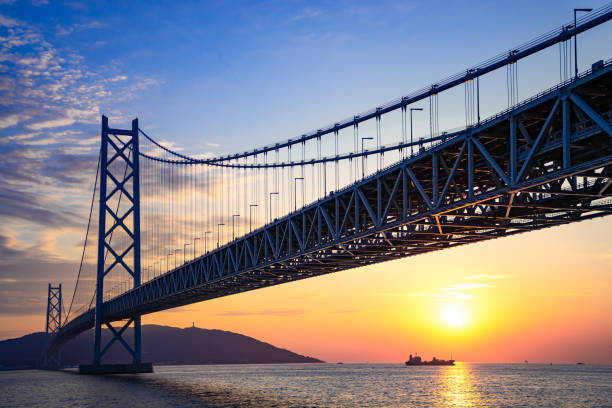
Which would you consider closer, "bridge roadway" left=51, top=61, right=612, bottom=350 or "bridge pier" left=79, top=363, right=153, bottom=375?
"bridge roadway" left=51, top=61, right=612, bottom=350

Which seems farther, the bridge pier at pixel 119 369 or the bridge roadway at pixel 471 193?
the bridge pier at pixel 119 369

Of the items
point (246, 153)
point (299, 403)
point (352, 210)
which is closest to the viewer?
point (352, 210)

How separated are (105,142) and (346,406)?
5589cm

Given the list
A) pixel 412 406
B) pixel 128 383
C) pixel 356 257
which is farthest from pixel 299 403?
pixel 128 383

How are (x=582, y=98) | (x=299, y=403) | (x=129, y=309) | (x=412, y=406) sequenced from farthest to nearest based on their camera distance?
(x=129, y=309) < (x=412, y=406) < (x=299, y=403) < (x=582, y=98)

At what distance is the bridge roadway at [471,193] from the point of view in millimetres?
23500

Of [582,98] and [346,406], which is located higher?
[582,98]

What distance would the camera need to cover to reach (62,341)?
141 metres

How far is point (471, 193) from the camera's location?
28062mm

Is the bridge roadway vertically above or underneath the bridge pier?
above

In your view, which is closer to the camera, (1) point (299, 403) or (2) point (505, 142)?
(2) point (505, 142)

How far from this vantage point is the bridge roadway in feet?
77.1

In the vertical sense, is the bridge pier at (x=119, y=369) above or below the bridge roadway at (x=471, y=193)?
below

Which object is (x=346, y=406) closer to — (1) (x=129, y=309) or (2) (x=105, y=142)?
(1) (x=129, y=309)
